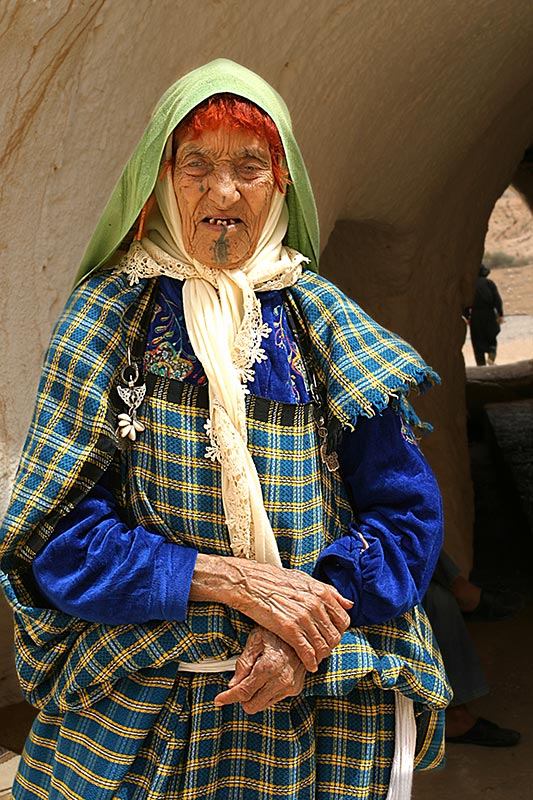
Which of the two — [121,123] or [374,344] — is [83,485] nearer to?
[374,344]

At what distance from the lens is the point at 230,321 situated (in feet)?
5.38

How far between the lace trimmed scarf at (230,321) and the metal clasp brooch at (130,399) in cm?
11

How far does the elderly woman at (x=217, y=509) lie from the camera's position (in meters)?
1.56

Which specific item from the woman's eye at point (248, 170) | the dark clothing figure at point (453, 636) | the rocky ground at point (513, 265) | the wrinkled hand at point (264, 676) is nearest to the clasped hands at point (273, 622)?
the wrinkled hand at point (264, 676)

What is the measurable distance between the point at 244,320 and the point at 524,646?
10.8ft

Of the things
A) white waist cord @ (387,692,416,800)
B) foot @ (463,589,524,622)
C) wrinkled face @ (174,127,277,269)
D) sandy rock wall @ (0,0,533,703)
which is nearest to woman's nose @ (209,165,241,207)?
wrinkled face @ (174,127,277,269)

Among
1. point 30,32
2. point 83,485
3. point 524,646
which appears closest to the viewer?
point 83,485

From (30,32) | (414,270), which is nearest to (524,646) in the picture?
(414,270)

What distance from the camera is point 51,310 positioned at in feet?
8.66

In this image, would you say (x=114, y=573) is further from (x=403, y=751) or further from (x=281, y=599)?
(x=403, y=751)

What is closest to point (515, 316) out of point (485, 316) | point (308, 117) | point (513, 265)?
point (513, 265)

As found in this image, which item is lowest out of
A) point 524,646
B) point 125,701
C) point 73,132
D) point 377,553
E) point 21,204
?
point 524,646

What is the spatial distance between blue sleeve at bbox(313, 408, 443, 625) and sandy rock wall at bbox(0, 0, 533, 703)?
121 centimetres

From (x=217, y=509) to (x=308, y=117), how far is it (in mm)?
1802
